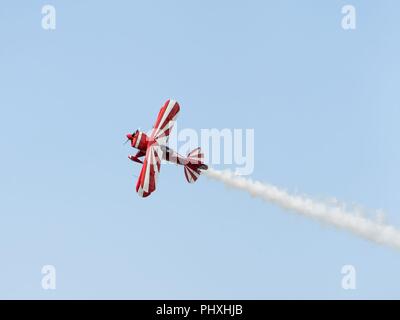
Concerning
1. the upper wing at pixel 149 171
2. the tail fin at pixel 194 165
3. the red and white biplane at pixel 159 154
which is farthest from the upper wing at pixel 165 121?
the tail fin at pixel 194 165

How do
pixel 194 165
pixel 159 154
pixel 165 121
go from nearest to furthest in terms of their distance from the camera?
pixel 159 154, pixel 165 121, pixel 194 165

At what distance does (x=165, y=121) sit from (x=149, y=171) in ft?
17.9

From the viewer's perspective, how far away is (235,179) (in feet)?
298

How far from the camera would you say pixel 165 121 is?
84875 mm

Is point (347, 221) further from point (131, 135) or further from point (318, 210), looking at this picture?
point (131, 135)

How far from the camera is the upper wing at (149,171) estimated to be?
8062cm

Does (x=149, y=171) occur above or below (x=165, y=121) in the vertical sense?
below

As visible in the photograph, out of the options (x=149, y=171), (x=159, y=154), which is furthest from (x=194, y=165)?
(x=149, y=171)

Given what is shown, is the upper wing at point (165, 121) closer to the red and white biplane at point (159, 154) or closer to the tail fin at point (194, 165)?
the red and white biplane at point (159, 154)

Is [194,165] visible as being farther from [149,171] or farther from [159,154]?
[149,171]
